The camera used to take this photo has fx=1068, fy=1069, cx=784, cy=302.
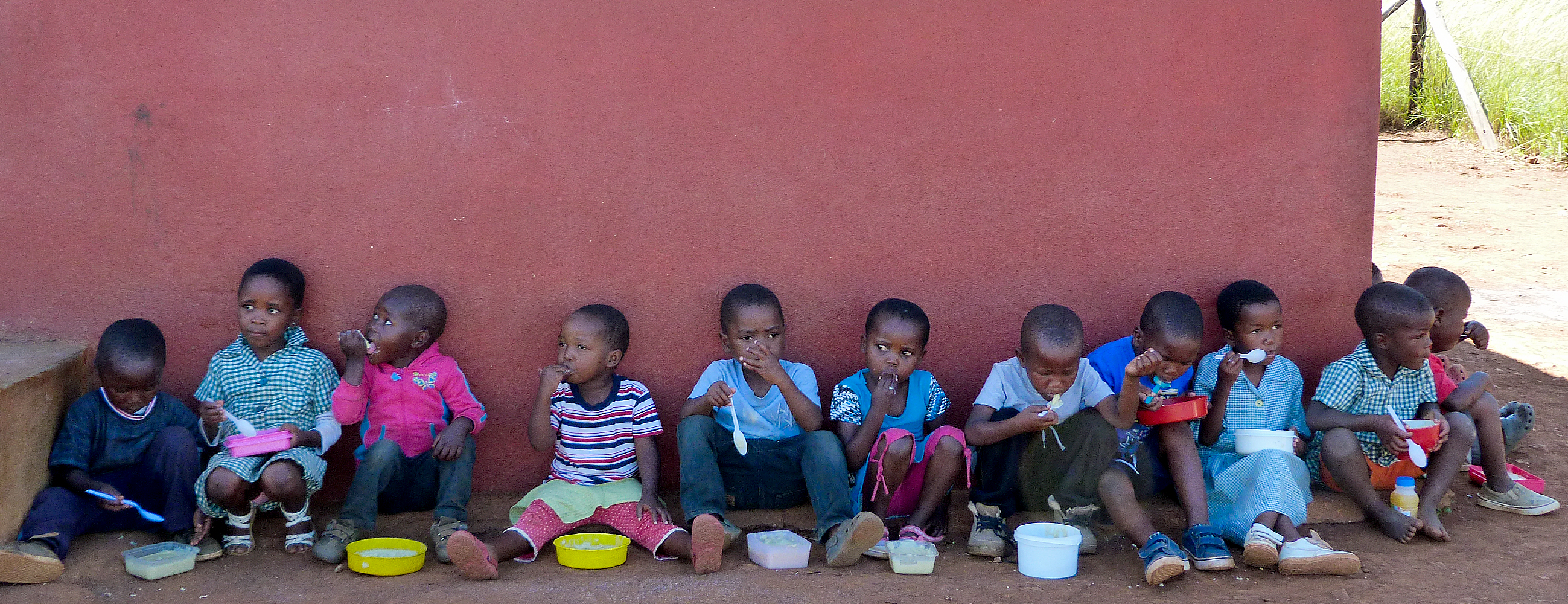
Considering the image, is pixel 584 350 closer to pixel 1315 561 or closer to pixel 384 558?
pixel 384 558

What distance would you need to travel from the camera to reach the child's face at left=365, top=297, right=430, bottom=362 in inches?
132

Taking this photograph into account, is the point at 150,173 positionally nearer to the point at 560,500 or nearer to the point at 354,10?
the point at 354,10

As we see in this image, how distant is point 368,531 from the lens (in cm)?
338

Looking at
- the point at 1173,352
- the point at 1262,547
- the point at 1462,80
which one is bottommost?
the point at 1262,547

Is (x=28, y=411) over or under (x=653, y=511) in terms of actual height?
over

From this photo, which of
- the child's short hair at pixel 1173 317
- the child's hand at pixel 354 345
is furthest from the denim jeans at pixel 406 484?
the child's short hair at pixel 1173 317

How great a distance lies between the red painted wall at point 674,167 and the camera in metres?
3.38

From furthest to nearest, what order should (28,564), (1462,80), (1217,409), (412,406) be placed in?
(1462,80)
(1217,409)
(412,406)
(28,564)

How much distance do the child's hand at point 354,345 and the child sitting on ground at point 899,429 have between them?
148 cm

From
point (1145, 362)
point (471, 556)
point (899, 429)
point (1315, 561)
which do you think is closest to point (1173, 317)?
point (1145, 362)

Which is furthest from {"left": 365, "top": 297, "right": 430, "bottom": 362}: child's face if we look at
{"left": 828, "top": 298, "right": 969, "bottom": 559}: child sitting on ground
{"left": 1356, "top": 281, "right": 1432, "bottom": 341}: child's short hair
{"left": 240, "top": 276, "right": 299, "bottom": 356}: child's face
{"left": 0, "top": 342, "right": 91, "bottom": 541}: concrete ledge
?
{"left": 1356, "top": 281, "right": 1432, "bottom": 341}: child's short hair

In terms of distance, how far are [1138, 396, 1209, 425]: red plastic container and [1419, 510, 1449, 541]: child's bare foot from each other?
0.80 meters

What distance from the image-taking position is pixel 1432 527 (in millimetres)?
3385

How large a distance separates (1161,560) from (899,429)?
0.84 m
